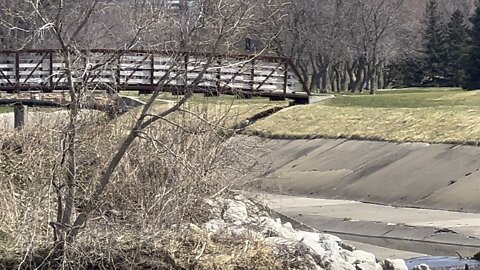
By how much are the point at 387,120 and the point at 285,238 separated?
975 inches

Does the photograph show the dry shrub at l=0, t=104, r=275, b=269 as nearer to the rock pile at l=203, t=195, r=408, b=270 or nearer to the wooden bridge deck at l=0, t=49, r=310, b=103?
the rock pile at l=203, t=195, r=408, b=270

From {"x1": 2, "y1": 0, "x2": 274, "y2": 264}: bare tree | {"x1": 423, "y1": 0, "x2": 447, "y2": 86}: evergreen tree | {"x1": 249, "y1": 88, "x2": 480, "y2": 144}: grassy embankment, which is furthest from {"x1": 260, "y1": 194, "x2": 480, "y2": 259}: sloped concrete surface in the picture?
{"x1": 423, "y1": 0, "x2": 447, "y2": 86}: evergreen tree

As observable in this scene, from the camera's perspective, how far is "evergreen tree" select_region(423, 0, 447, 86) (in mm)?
77500

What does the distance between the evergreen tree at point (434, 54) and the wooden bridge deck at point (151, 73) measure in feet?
94.6

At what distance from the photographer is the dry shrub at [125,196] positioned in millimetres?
15422

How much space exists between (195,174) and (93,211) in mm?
1907

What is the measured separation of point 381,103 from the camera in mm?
48000

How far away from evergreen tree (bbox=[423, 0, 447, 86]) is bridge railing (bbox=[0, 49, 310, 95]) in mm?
28575

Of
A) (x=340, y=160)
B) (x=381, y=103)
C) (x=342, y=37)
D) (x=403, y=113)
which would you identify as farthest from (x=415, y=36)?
(x=340, y=160)

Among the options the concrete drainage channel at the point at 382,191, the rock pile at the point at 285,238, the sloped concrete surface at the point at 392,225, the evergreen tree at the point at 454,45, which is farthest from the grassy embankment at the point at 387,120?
the evergreen tree at the point at 454,45

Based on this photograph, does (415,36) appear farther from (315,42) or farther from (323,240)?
(323,240)

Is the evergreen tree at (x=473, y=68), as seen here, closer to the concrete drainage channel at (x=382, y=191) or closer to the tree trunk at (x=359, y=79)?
the tree trunk at (x=359, y=79)

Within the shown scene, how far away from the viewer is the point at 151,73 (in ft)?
126

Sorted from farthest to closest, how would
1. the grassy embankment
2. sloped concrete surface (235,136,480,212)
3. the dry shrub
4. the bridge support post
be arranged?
the grassy embankment
sloped concrete surface (235,136,480,212)
the bridge support post
the dry shrub
